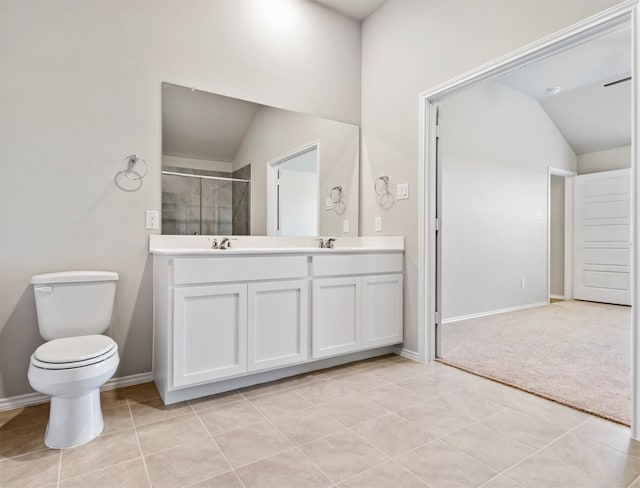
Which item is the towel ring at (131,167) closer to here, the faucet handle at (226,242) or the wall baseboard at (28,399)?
the faucet handle at (226,242)

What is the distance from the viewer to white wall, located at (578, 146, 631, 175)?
17.7 ft

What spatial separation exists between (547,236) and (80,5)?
5.74 meters

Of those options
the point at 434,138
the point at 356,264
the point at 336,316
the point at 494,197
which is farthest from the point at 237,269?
the point at 494,197

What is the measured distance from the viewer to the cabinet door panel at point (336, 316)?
2510 mm

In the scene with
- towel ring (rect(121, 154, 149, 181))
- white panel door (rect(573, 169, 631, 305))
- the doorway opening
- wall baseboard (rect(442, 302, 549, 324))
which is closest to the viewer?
towel ring (rect(121, 154, 149, 181))

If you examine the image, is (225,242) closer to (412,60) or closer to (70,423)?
(70,423)

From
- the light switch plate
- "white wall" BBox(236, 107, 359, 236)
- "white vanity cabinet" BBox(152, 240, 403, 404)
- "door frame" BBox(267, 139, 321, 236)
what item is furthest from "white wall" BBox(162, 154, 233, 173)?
the light switch plate

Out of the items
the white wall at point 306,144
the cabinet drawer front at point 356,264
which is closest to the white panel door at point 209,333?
the cabinet drawer front at point 356,264

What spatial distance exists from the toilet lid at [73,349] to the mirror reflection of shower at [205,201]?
816 millimetres

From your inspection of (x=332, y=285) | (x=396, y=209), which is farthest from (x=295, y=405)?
(x=396, y=209)

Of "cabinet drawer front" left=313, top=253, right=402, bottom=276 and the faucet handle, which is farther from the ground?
the faucet handle

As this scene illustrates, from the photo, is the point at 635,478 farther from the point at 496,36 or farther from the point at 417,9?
the point at 417,9

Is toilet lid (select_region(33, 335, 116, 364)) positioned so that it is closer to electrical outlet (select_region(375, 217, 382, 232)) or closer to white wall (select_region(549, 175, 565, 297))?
electrical outlet (select_region(375, 217, 382, 232))

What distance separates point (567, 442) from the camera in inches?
66.5
